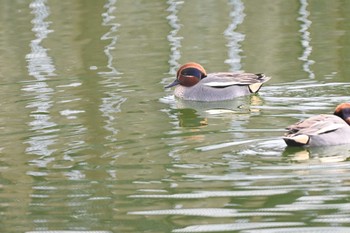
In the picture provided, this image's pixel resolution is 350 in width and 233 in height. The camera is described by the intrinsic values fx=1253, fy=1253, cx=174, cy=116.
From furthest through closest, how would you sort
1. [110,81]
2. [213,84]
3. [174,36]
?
[174,36] → [110,81] → [213,84]

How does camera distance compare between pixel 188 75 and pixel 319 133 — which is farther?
pixel 188 75

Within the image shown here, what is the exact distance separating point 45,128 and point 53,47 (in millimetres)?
6244

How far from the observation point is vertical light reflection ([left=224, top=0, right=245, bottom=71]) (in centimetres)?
1673

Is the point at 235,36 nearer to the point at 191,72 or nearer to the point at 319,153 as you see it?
the point at 191,72

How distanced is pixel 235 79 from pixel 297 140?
163 inches

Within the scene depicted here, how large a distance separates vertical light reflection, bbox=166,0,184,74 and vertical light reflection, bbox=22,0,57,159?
1.61m

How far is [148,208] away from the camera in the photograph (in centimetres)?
891

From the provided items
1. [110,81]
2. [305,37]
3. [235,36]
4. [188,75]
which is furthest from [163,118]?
[235,36]

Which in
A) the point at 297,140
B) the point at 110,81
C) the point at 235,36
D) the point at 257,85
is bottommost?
the point at 235,36

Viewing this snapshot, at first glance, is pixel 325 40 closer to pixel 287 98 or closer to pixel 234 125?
pixel 287 98

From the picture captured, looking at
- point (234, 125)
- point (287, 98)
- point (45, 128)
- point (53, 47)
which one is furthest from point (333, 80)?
point (53, 47)

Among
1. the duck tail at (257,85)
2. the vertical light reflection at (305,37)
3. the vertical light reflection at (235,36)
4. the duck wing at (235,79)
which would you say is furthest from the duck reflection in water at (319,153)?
the vertical light reflection at (235,36)

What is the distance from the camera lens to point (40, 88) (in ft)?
50.5

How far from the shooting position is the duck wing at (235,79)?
14773mm
